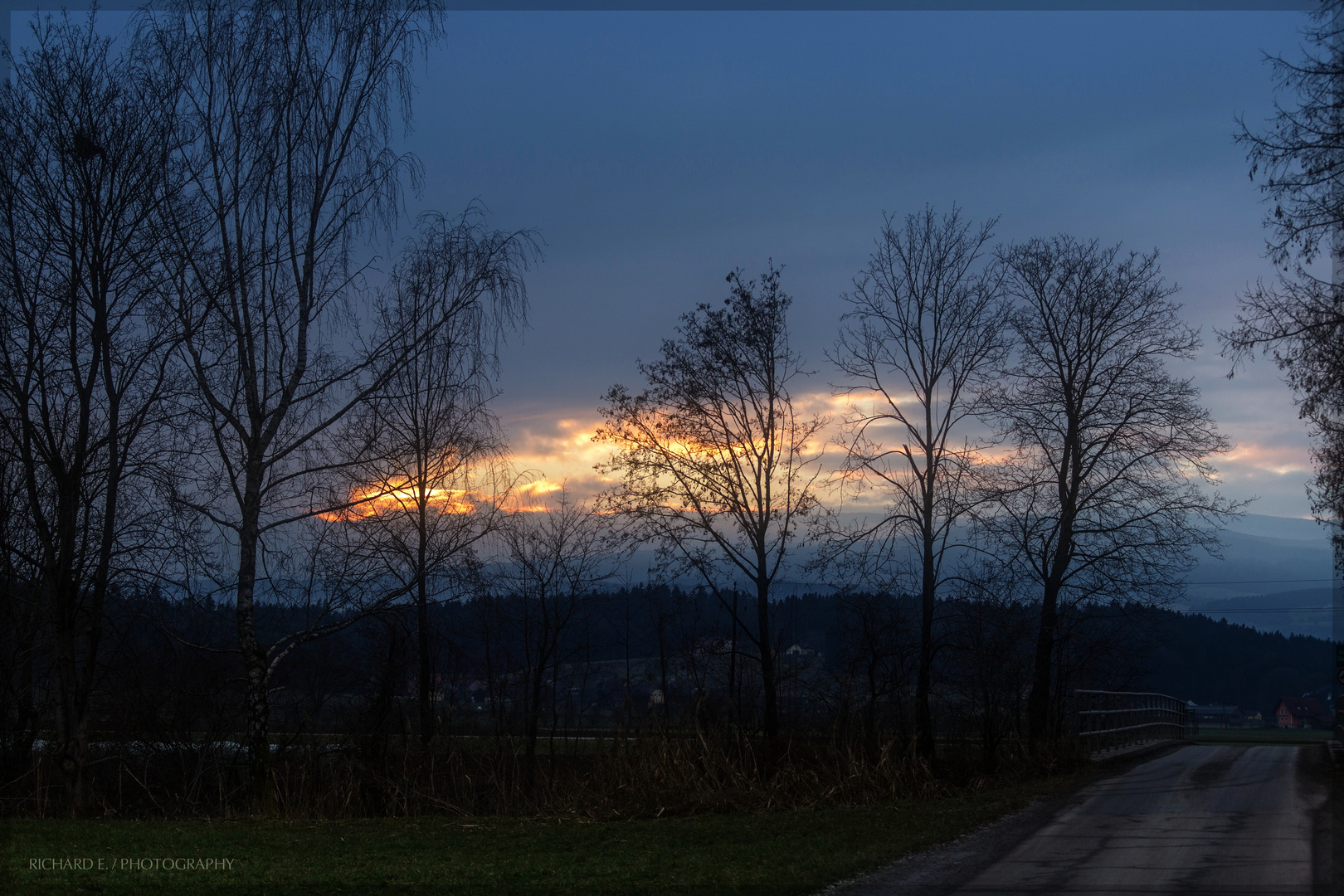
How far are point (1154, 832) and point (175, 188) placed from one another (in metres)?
14.7

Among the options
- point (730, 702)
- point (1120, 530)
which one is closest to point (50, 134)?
point (730, 702)

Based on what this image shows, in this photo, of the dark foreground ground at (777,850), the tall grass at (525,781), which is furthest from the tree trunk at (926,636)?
the dark foreground ground at (777,850)

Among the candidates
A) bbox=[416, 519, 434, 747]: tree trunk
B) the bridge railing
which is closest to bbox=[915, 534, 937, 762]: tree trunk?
the bridge railing

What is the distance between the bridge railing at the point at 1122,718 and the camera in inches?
655

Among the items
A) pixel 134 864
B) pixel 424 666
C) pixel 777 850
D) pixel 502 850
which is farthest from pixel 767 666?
pixel 134 864

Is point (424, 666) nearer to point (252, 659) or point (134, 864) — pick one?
point (252, 659)

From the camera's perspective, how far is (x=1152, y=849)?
7.85m

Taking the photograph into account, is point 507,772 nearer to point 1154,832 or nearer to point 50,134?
point 1154,832

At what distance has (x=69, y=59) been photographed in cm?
1294

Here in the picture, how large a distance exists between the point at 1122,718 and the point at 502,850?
14779 millimetres

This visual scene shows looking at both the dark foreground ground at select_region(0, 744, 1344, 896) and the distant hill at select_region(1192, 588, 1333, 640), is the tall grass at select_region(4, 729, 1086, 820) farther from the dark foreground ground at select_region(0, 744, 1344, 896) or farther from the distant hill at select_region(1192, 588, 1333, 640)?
the distant hill at select_region(1192, 588, 1333, 640)

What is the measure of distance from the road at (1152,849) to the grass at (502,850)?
0.59 meters

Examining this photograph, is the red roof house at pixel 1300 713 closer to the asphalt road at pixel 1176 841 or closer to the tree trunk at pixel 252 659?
the asphalt road at pixel 1176 841

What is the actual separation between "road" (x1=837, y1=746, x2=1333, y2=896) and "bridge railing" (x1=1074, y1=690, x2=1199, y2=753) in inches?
180
